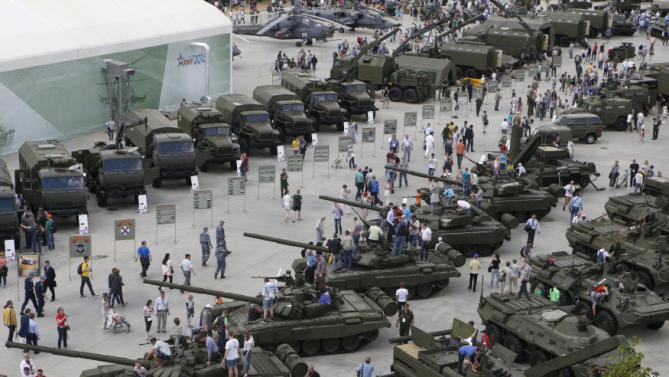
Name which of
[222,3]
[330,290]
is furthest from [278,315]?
[222,3]

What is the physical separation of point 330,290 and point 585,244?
1087cm

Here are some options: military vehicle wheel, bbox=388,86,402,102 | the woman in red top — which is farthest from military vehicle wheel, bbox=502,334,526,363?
military vehicle wheel, bbox=388,86,402,102

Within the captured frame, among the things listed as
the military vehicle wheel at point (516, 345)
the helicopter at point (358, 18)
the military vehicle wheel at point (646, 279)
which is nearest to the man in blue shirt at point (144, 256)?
the military vehicle wheel at point (516, 345)

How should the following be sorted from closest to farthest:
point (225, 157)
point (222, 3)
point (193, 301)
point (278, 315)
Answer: point (278, 315) → point (193, 301) → point (225, 157) → point (222, 3)

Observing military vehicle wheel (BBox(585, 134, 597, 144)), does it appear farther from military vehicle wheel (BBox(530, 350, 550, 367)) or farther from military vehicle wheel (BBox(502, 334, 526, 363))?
military vehicle wheel (BBox(530, 350, 550, 367))

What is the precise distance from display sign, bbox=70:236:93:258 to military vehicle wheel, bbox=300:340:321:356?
25.9 ft

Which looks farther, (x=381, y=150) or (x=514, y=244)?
(x=381, y=150)

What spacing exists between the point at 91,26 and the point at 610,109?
26.3m

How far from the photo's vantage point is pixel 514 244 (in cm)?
3825

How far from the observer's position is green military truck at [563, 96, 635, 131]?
2208 inches

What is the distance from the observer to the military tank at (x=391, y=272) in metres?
31.3

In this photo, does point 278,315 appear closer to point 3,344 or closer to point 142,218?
point 3,344

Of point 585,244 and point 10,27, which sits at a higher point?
point 10,27

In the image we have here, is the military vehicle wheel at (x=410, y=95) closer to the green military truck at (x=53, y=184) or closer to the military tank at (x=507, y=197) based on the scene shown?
the military tank at (x=507, y=197)
